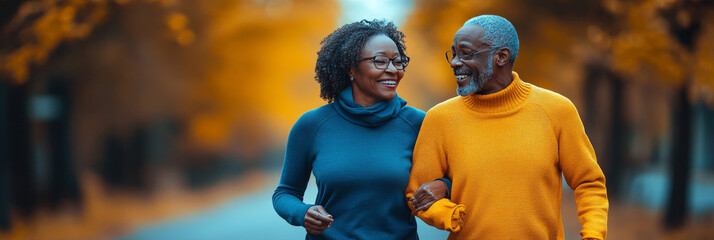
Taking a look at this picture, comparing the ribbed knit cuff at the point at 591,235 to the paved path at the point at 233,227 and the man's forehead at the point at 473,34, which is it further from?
the paved path at the point at 233,227

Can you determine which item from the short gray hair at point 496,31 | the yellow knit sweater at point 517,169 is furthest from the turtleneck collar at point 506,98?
the short gray hair at point 496,31

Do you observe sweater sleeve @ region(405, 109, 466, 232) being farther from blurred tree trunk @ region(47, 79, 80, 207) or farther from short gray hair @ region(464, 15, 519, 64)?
blurred tree trunk @ region(47, 79, 80, 207)

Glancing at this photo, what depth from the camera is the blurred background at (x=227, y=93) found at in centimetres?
759

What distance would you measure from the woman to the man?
0.27 meters

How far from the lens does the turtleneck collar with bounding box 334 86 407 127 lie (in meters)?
3.01

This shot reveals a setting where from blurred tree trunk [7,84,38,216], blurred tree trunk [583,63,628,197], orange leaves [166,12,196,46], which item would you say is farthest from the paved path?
orange leaves [166,12,196,46]

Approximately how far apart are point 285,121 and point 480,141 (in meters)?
7.02

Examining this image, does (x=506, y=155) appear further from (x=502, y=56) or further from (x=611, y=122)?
(x=611, y=122)

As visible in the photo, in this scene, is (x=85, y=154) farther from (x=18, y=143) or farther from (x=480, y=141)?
(x=480, y=141)

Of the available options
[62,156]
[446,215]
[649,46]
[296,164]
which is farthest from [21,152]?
[649,46]

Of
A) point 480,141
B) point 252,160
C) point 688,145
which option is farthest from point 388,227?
point 252,160

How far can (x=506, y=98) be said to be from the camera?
272 centimetres

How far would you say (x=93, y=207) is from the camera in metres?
8.17

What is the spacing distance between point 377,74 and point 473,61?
0.50 meters
